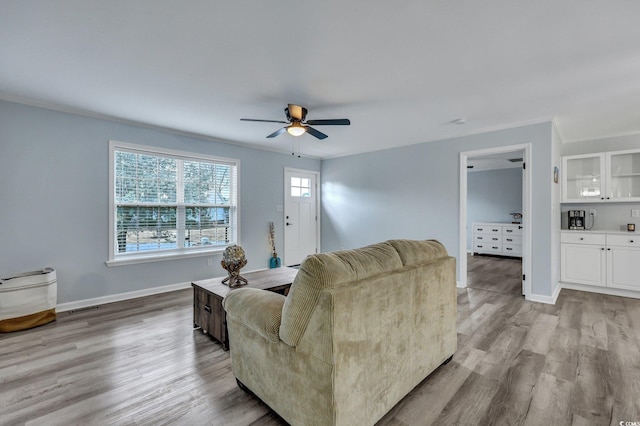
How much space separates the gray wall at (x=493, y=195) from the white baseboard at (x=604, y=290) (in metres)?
3.42

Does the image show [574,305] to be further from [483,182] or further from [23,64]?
[23,64]

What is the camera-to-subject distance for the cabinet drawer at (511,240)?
7.05m

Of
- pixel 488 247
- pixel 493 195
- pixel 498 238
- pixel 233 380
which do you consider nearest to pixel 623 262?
pixel 498 238

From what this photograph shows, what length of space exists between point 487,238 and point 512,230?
0.61 metres

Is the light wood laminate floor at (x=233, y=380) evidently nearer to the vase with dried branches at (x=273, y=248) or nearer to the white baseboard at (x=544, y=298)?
the white baseboard at (x=544, y=298)

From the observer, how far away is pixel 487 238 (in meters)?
7.60

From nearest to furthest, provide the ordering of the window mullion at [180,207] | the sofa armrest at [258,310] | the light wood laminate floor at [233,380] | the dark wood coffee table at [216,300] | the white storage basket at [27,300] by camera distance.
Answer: the sofa armrest at [258,310]
the light wood laminate floor at [233,380]
the dark wood coffee table at [216,300]
the white storage basket at [27,300]
the window mullion at [180,207]

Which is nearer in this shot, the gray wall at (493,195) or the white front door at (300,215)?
the white front door at (300,215)

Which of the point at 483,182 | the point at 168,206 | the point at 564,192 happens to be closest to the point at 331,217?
the point at 168,206

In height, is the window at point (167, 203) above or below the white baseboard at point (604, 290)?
above

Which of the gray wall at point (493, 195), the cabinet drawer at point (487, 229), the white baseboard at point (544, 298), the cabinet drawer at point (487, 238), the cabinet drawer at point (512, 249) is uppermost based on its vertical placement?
the gray wall at point (493, 195)

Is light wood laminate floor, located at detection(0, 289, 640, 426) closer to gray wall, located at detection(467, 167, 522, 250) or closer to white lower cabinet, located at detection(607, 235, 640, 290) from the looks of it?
white lower cabinet, located at detection(607, 235, 640, 290)

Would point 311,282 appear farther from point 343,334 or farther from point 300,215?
point 300,215

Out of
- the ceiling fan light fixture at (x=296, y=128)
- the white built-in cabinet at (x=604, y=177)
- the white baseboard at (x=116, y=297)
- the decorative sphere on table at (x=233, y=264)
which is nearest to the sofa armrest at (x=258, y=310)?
the decorative sphere on table at (x=233, y=264)
